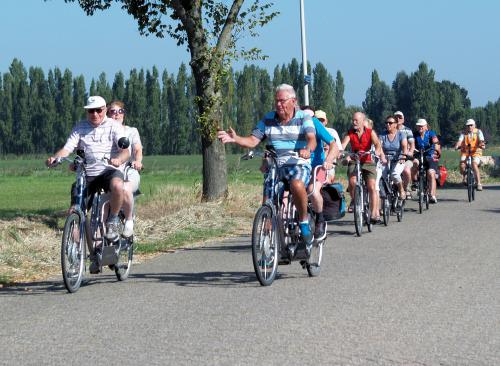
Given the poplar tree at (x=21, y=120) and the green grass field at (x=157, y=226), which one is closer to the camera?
the green grass field at (x=157, y=226)

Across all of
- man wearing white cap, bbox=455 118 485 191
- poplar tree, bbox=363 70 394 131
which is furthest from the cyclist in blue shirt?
poplar tree, bbox=363 70 394 131

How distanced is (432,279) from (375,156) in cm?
696

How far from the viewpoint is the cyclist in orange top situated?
17391 millimetres

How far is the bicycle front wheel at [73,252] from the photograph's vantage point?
1017 cm

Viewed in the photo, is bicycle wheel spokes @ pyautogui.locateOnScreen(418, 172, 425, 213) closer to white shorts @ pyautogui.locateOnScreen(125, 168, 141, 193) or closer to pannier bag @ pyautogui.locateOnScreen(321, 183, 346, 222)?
pannier bag @ pyautogui.locateOnScreen(321, 183, 346, 222)

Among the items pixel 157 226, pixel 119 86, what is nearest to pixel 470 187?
pixel 157 226

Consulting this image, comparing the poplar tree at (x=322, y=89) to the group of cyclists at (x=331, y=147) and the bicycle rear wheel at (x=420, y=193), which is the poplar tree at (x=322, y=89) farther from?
the bicycle rear wheel at (x=420, y=193)

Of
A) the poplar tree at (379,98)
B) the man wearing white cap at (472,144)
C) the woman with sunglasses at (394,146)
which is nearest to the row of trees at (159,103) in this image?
the poplar tree at (379,98)

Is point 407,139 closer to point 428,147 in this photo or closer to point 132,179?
point 428,147

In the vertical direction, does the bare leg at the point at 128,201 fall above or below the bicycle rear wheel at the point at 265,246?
above

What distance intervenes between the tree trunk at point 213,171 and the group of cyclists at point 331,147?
2458mm

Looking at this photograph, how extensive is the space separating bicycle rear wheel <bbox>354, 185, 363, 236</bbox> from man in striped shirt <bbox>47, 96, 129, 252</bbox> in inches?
234

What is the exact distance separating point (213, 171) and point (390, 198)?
3.86m

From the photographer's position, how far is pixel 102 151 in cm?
1116
